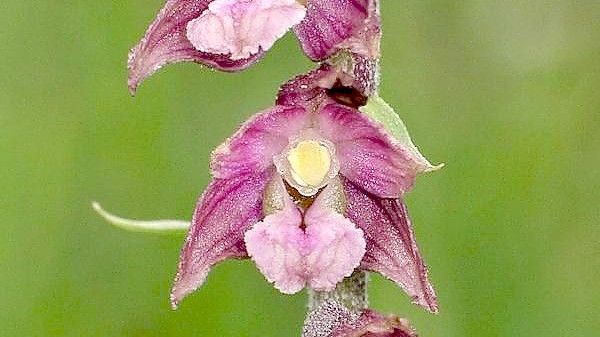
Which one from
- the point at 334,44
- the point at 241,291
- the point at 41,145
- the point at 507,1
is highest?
the point at 334,44

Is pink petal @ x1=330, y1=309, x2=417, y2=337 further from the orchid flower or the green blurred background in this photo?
the green blurred background

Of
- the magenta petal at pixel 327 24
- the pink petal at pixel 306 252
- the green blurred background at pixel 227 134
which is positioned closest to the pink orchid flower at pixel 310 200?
the pink petal at pixel 306 252

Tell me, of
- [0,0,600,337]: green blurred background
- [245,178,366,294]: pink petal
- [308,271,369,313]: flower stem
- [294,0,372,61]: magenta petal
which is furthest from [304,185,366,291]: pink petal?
[0,0,600,337]: green blurred background

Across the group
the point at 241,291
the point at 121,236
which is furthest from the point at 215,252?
the point at 121,236

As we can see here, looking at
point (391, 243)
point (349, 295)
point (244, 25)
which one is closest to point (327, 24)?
point (244, 25)

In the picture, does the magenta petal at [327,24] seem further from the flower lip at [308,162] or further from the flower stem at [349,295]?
the flower stem at [349,295]

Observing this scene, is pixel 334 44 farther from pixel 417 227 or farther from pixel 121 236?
pixel 121 236

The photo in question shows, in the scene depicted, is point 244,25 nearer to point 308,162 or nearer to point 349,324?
point 308,162
